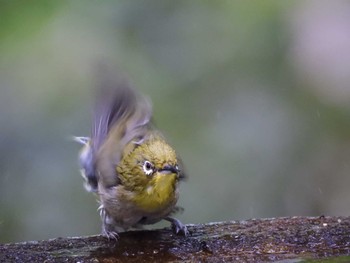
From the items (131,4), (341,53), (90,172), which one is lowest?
(90,172)

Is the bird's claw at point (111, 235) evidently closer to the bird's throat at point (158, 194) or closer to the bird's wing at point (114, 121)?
the bird's throat at point (158, 194)

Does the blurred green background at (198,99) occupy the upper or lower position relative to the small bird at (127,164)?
upper

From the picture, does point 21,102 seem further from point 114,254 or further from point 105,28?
point 114,254

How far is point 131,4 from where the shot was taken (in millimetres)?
9508

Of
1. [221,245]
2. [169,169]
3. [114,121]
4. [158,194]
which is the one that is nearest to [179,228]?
[158,194]

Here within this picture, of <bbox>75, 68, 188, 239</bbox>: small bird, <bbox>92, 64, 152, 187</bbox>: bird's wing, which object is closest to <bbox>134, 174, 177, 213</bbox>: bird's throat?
<bbox>75, 68, 188, 239</bbox>: small bird

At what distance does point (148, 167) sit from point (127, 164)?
0.24 meters

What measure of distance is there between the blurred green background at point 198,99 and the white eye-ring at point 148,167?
88.9 inches

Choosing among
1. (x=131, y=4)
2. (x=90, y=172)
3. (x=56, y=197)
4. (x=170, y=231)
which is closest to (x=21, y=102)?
(x=56, y=197)

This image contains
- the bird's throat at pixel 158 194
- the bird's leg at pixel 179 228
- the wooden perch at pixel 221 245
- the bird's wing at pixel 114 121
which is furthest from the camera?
the bird's wing at pixel 114 121

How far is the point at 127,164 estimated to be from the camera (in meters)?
5.75

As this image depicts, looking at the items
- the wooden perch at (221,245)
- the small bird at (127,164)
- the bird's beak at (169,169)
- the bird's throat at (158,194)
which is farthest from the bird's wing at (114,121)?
the wooden perch at (221,245)

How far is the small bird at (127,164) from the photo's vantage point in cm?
554

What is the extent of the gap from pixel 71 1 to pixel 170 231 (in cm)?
490
